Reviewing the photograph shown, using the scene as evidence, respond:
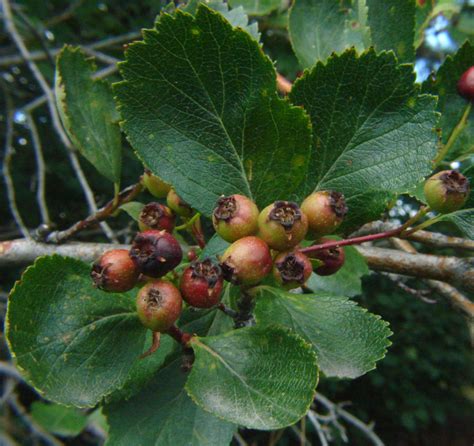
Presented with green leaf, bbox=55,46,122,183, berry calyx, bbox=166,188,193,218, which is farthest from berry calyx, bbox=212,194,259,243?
green leaf, bbox=55,46,122,183

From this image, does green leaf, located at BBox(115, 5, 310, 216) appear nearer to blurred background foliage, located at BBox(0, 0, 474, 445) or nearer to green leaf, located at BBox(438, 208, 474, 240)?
green leaf, located at BBox(438, 208, 474, 240)

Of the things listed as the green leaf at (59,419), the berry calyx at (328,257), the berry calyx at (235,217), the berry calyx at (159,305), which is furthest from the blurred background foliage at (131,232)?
the berry calyx at (159,305)

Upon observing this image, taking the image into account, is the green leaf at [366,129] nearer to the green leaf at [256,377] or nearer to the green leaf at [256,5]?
the green leaf at [256,377]

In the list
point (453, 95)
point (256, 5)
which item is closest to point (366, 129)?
point (453, 95)

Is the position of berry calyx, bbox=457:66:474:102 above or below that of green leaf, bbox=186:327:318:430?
above

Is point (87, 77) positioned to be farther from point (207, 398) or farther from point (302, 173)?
point (207, 398)

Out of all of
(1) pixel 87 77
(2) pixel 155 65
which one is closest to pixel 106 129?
(1) pixel 87 77
